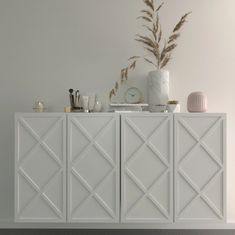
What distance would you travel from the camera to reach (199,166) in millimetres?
2750

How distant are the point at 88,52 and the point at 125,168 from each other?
1.28 m

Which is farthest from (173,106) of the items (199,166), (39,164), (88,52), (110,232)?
(110,232)

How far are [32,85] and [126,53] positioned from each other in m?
1.02

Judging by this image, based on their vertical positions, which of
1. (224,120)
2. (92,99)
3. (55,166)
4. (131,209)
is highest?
(92,99)

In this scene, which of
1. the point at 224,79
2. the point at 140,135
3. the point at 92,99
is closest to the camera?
the point at 140,135

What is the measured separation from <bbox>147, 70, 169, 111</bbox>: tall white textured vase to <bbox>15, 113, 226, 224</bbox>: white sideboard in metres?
0.37

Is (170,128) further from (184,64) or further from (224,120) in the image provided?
(184,64)

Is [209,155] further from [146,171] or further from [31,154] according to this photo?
[31,154]

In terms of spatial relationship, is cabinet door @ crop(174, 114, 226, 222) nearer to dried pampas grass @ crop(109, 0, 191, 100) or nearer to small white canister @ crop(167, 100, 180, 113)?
small white canister @ crop(167, 100, 180, 113)

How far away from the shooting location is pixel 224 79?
3.26 meters

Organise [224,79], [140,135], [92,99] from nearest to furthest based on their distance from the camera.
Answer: [140,135], [92,99], [224,79]

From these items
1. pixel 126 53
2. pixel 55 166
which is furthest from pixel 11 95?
pixel 126 53

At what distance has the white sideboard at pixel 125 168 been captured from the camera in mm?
2748

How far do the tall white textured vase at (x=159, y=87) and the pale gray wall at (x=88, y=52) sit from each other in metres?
0.17
